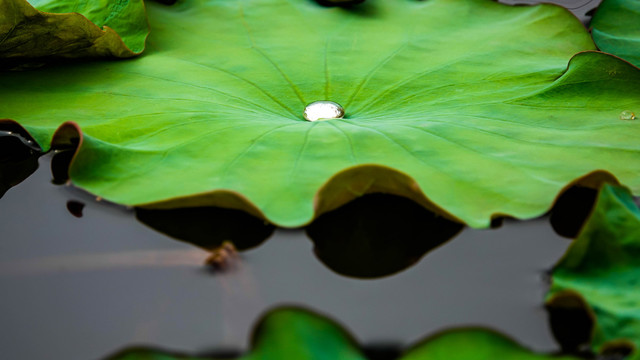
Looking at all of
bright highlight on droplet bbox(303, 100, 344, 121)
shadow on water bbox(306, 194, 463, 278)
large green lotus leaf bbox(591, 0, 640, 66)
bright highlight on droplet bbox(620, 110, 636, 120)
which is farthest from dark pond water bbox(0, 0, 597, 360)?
large green lotus leaf bbox(591, 0, 640, 66)

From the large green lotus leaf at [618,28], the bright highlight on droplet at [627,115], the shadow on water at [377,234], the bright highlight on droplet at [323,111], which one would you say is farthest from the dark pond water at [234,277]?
the large green lotus leaf at [618,28]

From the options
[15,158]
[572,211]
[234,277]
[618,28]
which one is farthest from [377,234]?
[618,28]

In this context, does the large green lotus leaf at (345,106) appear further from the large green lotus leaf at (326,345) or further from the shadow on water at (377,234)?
the large green lotus leaf at (326,345)

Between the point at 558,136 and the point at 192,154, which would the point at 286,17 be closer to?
the point at 192,154

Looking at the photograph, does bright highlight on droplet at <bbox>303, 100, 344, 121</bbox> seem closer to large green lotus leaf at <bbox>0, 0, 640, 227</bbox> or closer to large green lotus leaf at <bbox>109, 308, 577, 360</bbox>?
large green lotus leaf at <bbox>0, 0, 640, 227</bbox>

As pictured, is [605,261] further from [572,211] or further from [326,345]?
[326,345]

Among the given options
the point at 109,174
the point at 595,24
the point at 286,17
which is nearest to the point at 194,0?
the point at 286,17
